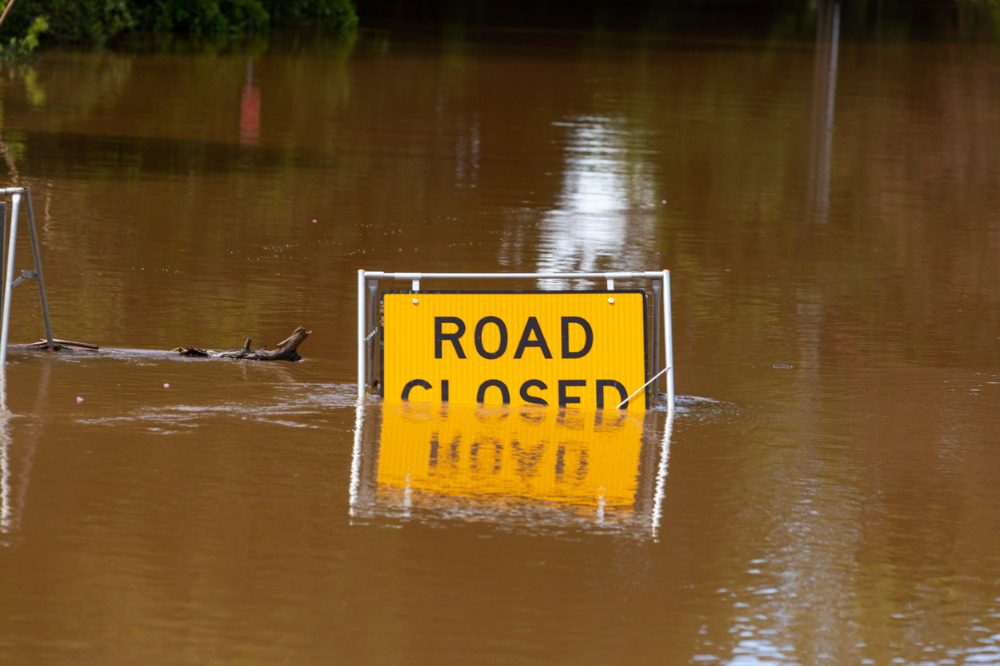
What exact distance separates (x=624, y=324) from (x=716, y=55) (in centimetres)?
2997

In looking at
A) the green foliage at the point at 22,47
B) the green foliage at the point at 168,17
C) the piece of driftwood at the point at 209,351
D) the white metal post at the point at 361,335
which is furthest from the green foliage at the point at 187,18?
the white metal post at the point at 361,335

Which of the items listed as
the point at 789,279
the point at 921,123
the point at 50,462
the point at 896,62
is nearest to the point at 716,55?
the point at 896,62

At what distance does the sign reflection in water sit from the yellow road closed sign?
0.11 meters

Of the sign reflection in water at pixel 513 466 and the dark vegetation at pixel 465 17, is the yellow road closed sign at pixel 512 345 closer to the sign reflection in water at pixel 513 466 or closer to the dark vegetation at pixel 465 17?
the sign reflection in water at pixel 513 466

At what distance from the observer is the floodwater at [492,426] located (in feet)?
23.1

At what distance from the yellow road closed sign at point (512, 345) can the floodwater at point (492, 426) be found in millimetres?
180

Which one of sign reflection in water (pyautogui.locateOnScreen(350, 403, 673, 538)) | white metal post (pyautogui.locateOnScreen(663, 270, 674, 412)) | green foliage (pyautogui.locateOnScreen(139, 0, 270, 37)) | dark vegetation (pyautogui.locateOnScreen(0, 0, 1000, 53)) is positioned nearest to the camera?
sign reflection in water (pyautogui.locateOnScreen(350, 403, 673, 538))

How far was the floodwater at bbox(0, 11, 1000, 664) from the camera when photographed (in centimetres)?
704

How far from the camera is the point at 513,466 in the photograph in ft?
29.8

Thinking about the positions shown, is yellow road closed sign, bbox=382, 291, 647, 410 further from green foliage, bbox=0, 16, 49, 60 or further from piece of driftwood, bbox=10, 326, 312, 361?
green foliage, bbox=0, 16, 49, 60

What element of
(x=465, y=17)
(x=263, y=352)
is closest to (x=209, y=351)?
(x=263, y=352)

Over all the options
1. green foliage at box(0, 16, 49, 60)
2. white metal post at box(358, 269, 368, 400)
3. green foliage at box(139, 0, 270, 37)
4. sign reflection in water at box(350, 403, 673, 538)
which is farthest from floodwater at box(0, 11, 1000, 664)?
green foliage at box(139, 0, 270, 37)

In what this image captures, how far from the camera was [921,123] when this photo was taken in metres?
27.4

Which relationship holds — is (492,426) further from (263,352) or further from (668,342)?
(263,352)
